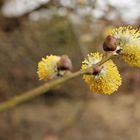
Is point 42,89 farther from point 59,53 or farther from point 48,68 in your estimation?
point 59,53

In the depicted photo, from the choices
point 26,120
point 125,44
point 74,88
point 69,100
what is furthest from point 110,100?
point 125,44

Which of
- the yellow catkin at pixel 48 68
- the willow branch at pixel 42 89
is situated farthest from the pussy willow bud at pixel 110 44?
the yellow catkin at pixel 48 68

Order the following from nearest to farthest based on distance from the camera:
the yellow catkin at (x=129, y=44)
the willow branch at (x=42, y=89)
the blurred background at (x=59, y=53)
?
the willow branch at (x=42, y=89), the yellow catkin at (x=129, y=44), the blurred background at (x=59, y=53)

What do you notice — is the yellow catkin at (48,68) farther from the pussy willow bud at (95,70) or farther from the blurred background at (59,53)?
the blurred background at (59,53)

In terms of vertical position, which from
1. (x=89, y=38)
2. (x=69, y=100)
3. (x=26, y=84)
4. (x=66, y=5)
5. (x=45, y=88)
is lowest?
(x=45, y=88)

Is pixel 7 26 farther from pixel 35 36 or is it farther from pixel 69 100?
pixel 69 100

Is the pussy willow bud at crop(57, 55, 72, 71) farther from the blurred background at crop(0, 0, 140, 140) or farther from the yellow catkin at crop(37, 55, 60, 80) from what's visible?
the blurred background at crop(0, 0, 140, 140)
